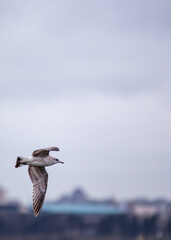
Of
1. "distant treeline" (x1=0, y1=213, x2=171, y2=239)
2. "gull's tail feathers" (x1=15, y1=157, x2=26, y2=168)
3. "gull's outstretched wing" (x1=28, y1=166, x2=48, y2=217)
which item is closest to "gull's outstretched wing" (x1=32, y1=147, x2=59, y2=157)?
"gull's tail feathers" (x1=15, y1=157, x2=26, y2=168)

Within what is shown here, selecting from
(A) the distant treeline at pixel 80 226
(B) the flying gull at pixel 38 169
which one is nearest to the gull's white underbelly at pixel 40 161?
(B) the flying gull at pixel 38 169

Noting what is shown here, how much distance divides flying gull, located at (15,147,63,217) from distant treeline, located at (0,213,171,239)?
98.5m

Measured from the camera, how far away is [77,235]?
13362cm

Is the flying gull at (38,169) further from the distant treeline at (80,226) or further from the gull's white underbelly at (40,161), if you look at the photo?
the distant treeline at (80,226)

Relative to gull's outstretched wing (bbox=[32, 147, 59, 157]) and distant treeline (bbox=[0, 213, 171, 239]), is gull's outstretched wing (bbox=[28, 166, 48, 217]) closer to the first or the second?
gull's outstretched wing (bbox=[32, 147, 59, 157])

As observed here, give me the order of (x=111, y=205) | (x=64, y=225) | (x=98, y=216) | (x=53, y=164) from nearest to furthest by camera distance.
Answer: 1. (x=53, y=164)
2. (x=64, y=225)
3. (x=98, y=216)
4. (x=111, y=205)

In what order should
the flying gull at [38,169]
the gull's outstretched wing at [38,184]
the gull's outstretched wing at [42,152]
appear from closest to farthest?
the gull's outstretched wing at [42,152]
the flying gull at [38,169]
the gull's outstretched wing at [38,184]

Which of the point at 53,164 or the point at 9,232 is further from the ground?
the point at 9,232

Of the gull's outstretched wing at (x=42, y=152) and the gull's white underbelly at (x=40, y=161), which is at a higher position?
the gull's outstretched wing at (x=42, y=152)

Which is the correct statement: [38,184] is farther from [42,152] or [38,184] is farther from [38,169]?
[42,152]

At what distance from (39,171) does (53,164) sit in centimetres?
95

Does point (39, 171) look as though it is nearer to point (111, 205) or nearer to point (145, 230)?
Answer: point (145, 230)

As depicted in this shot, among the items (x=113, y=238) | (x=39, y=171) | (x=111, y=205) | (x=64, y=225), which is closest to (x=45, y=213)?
(x=64, y=225)

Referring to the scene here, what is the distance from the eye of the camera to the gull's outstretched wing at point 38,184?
28.0 meters
